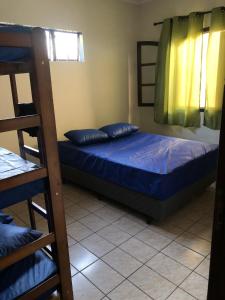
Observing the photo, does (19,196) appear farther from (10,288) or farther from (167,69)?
(167,69)

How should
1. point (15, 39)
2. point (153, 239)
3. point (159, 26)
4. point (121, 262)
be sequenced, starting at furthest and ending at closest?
point (159, 26) < point (153, 239) < point (121, 262) < point (15, 39)

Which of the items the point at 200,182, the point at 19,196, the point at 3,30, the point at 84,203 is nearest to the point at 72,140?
the point at 84,203

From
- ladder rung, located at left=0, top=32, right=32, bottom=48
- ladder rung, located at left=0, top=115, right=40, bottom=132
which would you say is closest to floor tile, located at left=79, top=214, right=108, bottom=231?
ladder rung, located at left=0, top=115, right=40, bottom=132

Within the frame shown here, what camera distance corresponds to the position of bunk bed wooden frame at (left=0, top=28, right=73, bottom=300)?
1040 millimetres

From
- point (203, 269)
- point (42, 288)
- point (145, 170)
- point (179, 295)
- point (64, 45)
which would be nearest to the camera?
point (42, 288)

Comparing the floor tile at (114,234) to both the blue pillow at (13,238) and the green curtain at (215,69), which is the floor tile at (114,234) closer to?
the blue pillow at (13,238)

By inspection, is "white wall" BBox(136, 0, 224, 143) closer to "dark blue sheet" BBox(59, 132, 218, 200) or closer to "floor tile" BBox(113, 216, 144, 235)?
"dark blue sheet" BBox(59, 132, 218, 200)

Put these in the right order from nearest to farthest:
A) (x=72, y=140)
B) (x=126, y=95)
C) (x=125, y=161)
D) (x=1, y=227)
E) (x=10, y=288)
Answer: (x=10, y=288), (x=1, y=227), (x=125, y=161), (x=72, y=140), (x=126, y=95)

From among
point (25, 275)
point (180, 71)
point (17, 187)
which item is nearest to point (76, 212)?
point (25, 275)

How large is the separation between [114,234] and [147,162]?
2.57 ft

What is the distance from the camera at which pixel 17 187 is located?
1.14 meters

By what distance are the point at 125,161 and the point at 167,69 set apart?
6.29ft

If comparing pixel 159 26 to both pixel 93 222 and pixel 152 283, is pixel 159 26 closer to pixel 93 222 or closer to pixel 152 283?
pixel 93 222

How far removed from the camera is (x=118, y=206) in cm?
279
